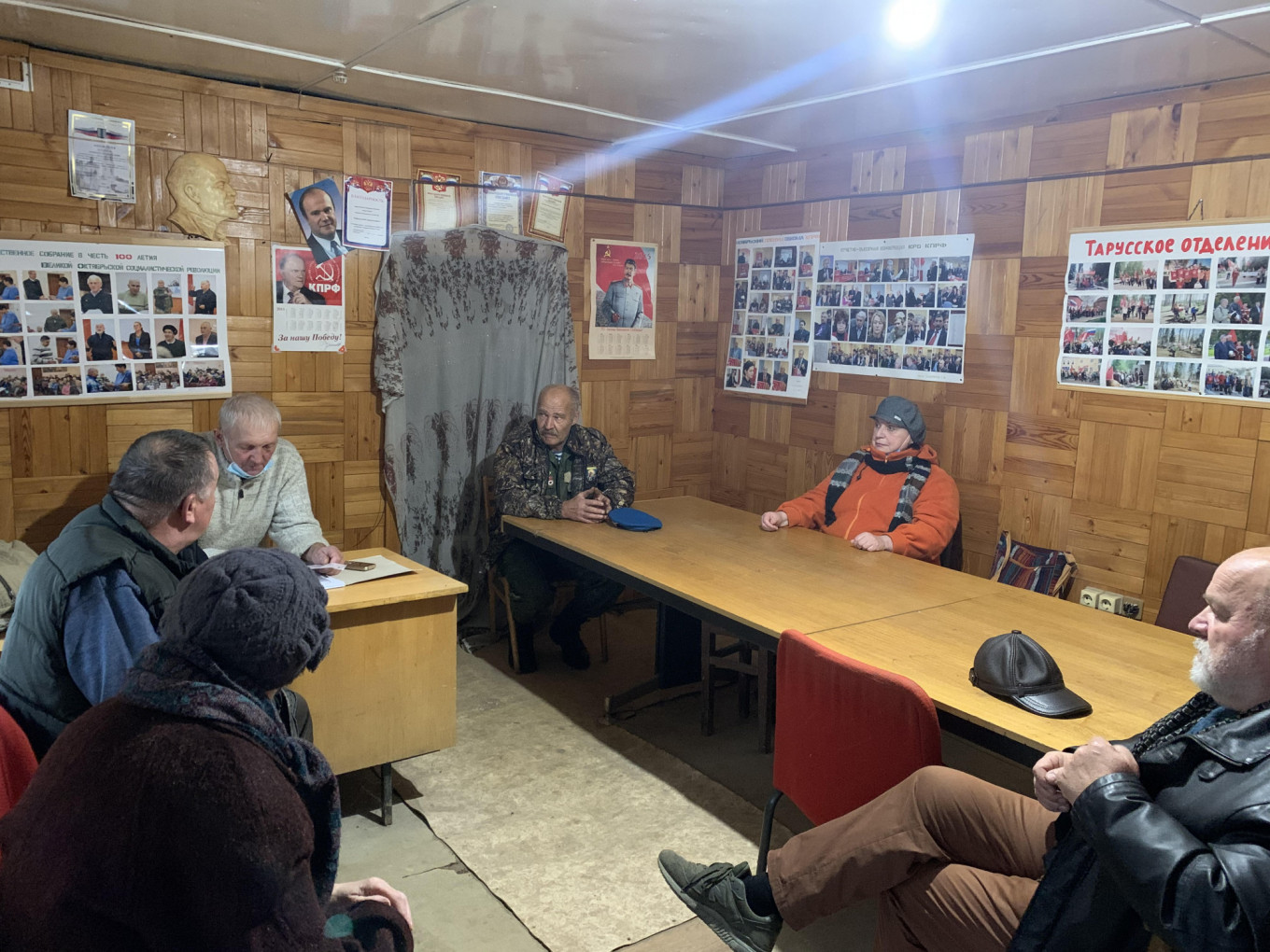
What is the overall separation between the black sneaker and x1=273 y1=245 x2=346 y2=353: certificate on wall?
2711mm

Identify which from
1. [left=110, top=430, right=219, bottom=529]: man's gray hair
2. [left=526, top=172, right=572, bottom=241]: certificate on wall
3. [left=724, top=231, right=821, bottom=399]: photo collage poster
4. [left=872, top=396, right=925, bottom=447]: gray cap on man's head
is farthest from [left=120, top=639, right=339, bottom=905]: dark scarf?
[left=724, top=231, right=821, bottom=399]: photo collage poster

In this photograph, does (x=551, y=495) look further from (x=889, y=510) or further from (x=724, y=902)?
(x=724, y=902)

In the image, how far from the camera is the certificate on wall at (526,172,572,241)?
446 cm

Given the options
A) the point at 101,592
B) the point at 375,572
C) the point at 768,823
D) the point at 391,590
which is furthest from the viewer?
the point at 375,572

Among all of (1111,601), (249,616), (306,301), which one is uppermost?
(306,301)

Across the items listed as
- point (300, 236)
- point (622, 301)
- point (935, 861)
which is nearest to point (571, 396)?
point (622, 301)

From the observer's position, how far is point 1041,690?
2020 mm

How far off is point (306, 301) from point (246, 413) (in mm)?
996

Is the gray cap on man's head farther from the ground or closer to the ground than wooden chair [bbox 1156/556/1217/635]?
farther from the ground

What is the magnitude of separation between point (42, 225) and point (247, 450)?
3.89 ft

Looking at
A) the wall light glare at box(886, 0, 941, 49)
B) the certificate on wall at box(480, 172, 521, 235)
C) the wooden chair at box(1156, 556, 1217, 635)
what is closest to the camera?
the wall light glare at box(886, 0, 941, 49)

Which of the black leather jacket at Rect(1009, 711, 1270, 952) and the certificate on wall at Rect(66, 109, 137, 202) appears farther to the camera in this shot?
the certificate on wall at Rect(66, 109, 137, 202)

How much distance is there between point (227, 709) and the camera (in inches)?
47.0

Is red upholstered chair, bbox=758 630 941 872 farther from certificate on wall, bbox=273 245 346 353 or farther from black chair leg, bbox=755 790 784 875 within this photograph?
certificate on wall, bbox=273 245 346 353
